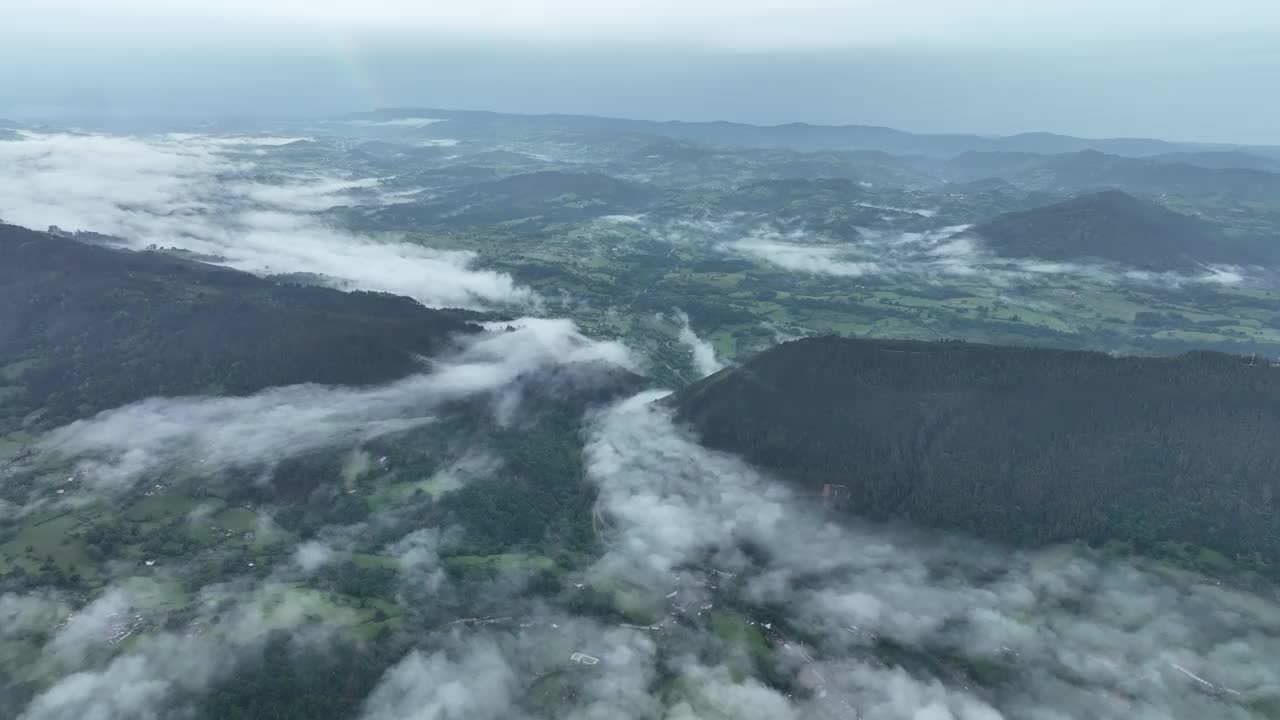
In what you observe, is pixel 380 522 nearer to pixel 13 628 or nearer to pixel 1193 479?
pixel 13 628

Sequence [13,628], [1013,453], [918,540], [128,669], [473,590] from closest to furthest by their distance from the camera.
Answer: [128,669], [13,628], [473,590], [918,540], [1013,453]

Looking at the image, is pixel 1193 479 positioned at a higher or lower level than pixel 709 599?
higher

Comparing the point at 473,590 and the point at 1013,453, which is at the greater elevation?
the point at 1013,453

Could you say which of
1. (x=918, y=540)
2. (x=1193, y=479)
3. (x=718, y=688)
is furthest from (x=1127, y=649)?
(x=718, y=688)

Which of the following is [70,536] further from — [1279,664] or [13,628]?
[1279,664]

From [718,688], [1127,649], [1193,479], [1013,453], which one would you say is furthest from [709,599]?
[1193,479]

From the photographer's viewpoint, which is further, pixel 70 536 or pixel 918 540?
pixel 918 540

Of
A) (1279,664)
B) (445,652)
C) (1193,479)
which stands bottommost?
(445,652)

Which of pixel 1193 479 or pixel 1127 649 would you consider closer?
pixel 1127 649

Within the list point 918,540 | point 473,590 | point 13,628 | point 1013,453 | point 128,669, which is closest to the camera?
point 128,669
